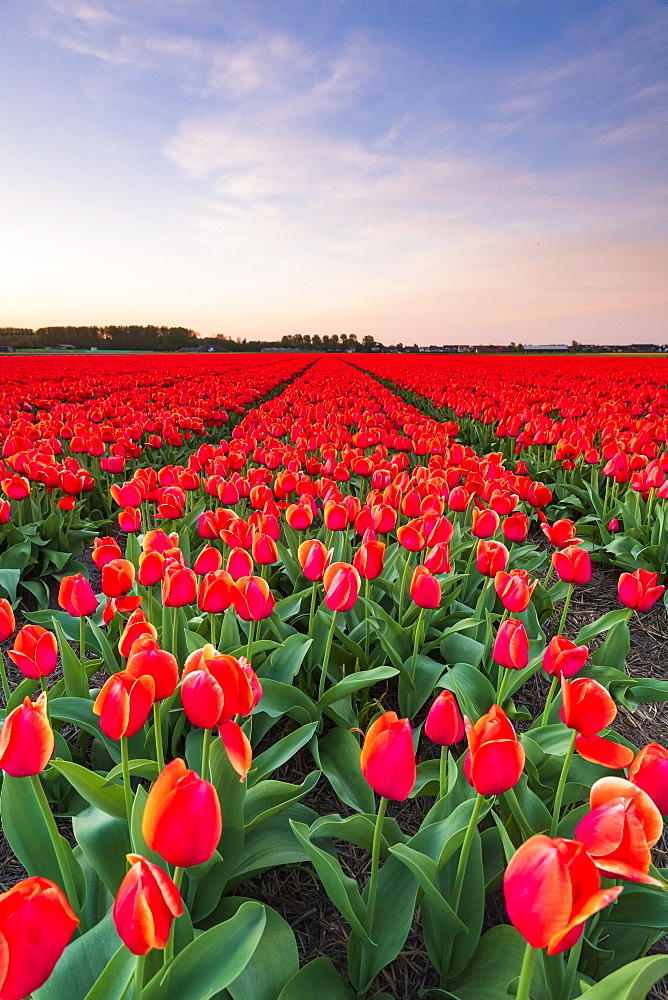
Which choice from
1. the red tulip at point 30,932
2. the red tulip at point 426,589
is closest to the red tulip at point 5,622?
the red tulip at point 30,932

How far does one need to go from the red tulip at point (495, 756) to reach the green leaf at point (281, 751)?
833 mm

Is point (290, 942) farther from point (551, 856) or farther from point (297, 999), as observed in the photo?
point (551, 856)

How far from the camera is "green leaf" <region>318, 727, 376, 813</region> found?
6.04 feet

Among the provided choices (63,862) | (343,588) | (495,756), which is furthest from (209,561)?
(495,756)

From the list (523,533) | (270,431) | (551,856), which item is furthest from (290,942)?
(270,431)

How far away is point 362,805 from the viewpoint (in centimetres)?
184

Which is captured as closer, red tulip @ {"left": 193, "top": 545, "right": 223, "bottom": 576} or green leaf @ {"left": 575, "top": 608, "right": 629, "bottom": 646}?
red tulip @ {"left": 193, "top": 545, "right": 223, "bottom": 576}

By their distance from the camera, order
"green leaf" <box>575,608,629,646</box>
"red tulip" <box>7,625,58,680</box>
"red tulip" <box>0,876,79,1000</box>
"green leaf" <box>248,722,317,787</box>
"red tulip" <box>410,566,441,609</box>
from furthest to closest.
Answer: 1. "green leaf" <box>575,608,629,646</box>
2. "red tulip" <box>410,566,441,609</box>
3. "green leaf" <box>248,722,317,787</box>
4. "red tulip" <box>7,625,58,680</box>
5. "red tulip" <box>0,876,79,1000</box>

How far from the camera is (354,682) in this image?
203cm

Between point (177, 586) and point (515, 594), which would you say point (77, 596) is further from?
point (515, 594)

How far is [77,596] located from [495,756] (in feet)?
4.68

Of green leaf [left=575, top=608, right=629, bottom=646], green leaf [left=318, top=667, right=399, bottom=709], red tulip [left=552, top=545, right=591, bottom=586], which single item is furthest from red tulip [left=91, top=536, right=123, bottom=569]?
green leaf [left=575, top=608, right=629, bottom=646]

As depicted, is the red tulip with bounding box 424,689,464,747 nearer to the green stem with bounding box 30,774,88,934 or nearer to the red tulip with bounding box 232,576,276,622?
the red tulip with bounding box 232,576,276,622

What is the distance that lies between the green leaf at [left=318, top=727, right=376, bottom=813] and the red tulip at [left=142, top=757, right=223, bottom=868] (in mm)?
1077
